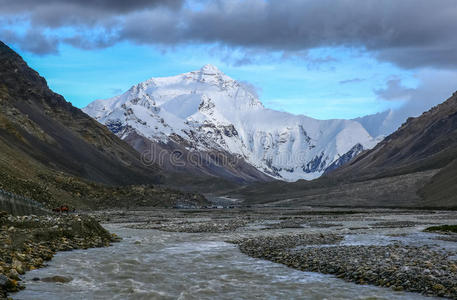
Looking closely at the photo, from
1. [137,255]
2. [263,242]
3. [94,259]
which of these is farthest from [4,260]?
[263,242]

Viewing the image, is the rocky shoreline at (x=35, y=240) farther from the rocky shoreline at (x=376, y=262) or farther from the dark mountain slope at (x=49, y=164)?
the dark mountain slope at (x=49, y=164)

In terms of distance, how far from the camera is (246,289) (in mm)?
22484

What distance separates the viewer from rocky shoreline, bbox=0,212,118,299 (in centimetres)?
2219

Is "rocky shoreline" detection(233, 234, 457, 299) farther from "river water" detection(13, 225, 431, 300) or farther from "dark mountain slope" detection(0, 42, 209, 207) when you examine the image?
"dark mountain slope" detection(0, 42, 209, 207)

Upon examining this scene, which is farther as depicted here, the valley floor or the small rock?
the small rock

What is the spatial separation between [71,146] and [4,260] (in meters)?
161

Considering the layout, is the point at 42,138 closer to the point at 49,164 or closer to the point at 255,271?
the point at 49,164

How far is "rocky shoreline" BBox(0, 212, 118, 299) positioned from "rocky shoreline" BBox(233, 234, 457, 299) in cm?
1084

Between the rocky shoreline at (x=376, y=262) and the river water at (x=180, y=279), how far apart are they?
0.81 meters

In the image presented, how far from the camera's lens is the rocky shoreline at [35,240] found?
2219 centimetres

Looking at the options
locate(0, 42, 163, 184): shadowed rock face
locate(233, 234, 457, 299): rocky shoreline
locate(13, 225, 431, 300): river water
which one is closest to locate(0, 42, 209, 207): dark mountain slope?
locate(0, 42, 163, 184): shadowed rock face

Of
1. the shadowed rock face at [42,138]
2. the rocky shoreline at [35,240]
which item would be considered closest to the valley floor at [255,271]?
the rocky shoreline at [35,240]

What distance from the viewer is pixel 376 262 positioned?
26609 mm

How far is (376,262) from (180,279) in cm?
963
